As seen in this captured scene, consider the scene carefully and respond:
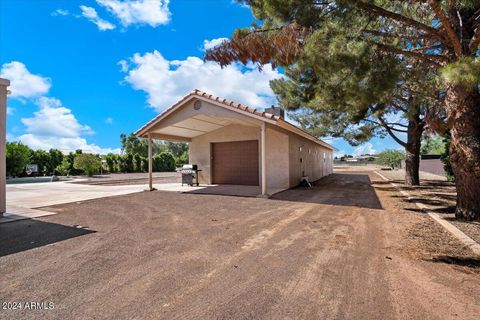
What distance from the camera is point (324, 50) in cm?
541

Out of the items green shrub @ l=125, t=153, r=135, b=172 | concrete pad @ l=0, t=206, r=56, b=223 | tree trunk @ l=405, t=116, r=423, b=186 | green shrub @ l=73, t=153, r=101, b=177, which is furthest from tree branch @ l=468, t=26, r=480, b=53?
green shrub @ l=125, t=153, r=135, b=172

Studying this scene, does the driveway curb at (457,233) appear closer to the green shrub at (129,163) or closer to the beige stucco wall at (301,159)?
the beige stucco wall at (301,159)

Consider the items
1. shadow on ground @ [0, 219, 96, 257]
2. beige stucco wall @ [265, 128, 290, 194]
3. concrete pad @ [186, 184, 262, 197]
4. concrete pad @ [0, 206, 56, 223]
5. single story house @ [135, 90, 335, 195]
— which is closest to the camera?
shadow on ground @ [0, 219, 96, 257]

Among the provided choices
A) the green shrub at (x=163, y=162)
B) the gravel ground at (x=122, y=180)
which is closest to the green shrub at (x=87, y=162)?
the gravel ground at (x=122, y=180)

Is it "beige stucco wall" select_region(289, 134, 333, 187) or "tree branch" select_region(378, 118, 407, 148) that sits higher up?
"tree branch" select_region(378, 118, 407, 148)

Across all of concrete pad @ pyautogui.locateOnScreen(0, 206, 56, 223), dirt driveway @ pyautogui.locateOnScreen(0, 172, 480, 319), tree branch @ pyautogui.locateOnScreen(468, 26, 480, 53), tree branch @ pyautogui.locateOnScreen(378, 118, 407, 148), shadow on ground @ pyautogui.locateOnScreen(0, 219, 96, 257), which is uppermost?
tree branch @ pyautogui.locateOnScreen(468, 26, 480, 53)

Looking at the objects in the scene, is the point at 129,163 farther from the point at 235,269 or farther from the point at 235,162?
the point at 235,269

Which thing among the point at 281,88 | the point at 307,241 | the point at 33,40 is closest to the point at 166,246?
the point at 307,241

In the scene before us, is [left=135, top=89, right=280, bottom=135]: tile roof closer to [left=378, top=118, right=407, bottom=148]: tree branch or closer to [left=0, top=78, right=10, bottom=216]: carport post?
[left=0, top=78, right=10, bottom=216]: carport post

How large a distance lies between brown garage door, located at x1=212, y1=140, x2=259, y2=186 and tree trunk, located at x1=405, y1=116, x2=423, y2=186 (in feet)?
26.1

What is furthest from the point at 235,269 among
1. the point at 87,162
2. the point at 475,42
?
the point at 87,162

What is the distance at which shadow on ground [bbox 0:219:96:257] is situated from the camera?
4.30m

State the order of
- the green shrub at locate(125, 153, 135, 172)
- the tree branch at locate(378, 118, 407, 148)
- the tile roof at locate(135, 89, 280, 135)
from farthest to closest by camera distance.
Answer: the green shrub at locate(125, 153, 135, 172), the tree branch at locate(378, 118, 407, 148), the tile roof at locate(135, 89, 280, 135)

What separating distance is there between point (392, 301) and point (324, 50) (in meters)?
4.58
